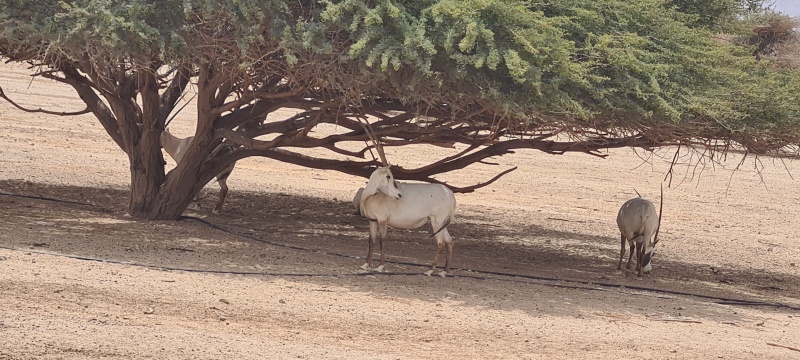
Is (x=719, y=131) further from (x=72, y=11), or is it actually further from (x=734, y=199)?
(x=734, y=199)

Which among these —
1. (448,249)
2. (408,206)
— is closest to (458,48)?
(408,206)

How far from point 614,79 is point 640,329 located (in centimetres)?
287

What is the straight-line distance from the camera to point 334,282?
13.5 meters

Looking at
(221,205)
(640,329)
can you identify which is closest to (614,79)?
(640,329)

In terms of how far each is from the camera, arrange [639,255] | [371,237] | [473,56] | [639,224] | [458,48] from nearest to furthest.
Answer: [473,56] → [458,48] → [371,237] → [639,224] → [639,255]

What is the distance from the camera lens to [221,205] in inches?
751

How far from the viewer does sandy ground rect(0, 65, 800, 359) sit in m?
10.8

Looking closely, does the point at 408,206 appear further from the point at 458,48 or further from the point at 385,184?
the point at 458,48

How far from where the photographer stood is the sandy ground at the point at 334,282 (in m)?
10.8

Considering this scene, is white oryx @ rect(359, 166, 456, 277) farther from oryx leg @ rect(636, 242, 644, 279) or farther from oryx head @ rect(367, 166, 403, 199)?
oryx leg @ rect(636, 242, 644, 279)

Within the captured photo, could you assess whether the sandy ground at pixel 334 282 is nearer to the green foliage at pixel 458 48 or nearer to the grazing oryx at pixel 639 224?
the grazing oryx at pixel 639 224

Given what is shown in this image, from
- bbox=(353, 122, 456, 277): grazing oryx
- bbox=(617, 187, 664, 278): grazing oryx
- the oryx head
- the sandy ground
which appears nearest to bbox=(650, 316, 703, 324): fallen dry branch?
the sandy ground

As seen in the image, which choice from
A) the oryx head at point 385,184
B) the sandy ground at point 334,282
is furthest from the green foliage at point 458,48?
the sandy ground at point 334,282

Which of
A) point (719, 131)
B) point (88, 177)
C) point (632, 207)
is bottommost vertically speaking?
point (88, 177)
